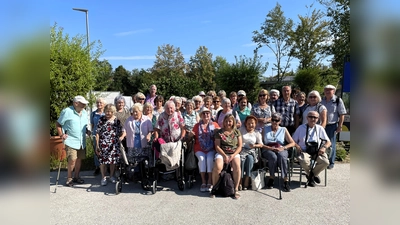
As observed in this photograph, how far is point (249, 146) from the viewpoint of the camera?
469cm

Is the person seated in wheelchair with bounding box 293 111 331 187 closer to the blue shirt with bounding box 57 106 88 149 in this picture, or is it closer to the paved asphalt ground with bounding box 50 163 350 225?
the paved asphalt ground with bounding box 50 163 350 225

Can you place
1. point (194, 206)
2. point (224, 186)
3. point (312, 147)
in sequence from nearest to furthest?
1. point (194, 206)
2. point (224, 186)
3. point (312, 147)

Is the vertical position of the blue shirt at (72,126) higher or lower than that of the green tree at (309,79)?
lower

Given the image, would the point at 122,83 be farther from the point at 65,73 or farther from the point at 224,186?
the point at 224,186

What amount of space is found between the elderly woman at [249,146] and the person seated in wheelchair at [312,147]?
75cm

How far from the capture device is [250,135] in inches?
187

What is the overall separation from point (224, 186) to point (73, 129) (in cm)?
284

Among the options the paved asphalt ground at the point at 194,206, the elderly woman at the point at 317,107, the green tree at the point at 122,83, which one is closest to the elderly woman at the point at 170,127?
the paved asphalt ground at the point at 194,206

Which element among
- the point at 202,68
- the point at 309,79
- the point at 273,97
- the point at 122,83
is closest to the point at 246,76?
the point at 309,79

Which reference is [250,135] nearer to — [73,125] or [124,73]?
[73,125]

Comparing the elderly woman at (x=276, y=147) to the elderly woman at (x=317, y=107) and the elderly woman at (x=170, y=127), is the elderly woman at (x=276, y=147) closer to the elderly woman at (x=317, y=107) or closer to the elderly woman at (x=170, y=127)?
the elderly woman at (x=317, y=107)

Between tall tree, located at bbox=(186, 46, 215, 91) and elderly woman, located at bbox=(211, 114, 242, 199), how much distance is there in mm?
26612

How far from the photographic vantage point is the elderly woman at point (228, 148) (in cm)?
441

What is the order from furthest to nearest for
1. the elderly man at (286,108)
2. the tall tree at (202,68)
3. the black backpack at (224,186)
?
the tall tree at (202,68), the elderly man at (286,108), the black backpack at (224,186)
